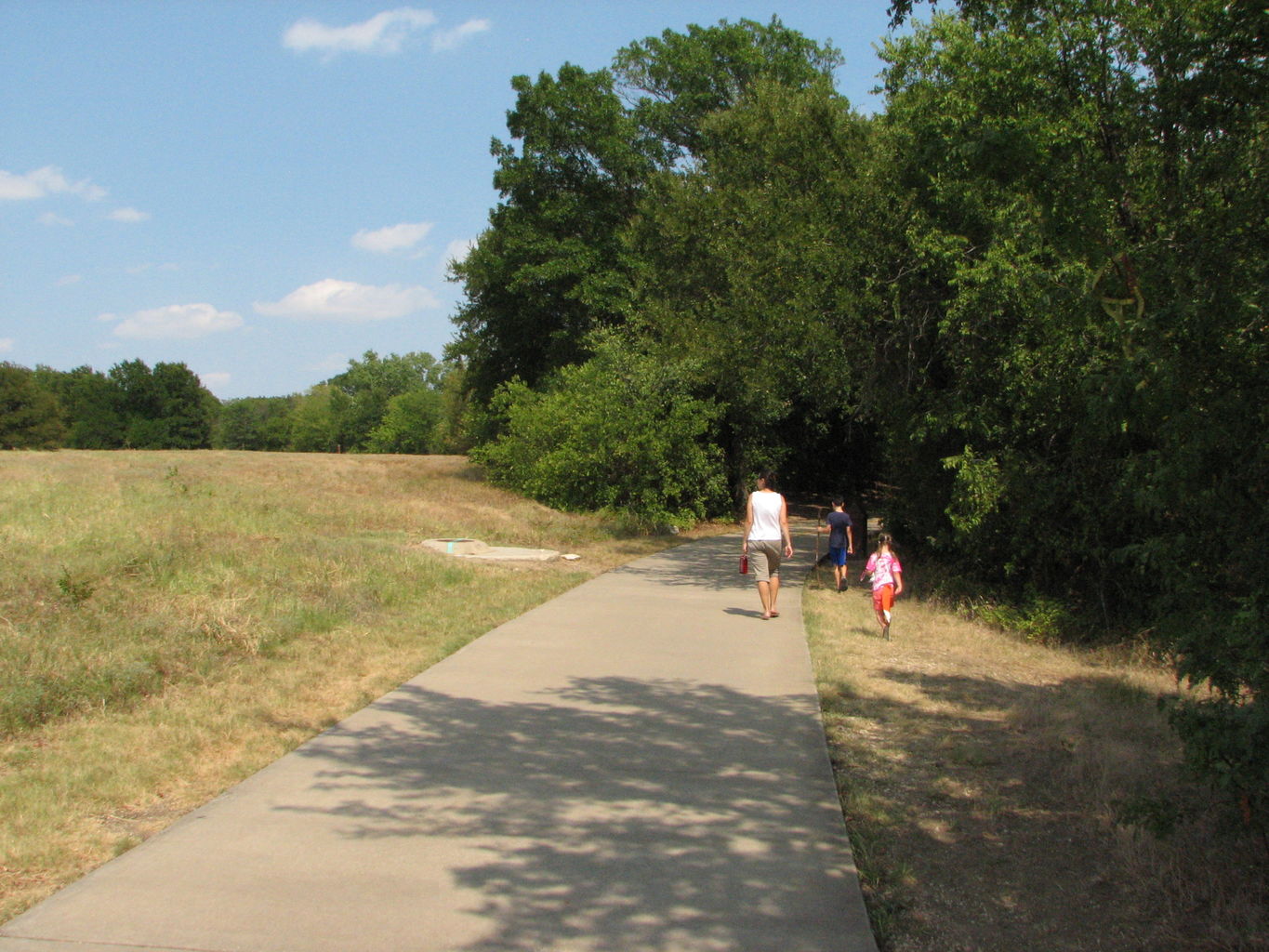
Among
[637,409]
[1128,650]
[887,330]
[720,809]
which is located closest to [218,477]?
[637,409]

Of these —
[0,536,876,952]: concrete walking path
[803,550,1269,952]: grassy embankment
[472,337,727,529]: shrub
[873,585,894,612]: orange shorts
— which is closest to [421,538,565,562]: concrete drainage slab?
[472,337,727,529]: shrub

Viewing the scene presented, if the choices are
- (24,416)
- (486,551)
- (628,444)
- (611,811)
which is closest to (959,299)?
(486,551)

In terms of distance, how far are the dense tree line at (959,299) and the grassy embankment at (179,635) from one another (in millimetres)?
4850

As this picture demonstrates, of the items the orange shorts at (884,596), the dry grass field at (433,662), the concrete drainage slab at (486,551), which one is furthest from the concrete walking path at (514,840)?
the concrete drainage slab at (486,551)

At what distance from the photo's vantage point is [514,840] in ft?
15.6

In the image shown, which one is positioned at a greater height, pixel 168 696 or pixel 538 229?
pixel 538 229

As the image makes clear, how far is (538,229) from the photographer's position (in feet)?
110

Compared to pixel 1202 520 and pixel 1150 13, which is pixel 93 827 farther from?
pixel 1150 13

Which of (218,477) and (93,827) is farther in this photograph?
(218,477)

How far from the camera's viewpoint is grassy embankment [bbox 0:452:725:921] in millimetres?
5285

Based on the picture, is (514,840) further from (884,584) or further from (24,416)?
(24,416)

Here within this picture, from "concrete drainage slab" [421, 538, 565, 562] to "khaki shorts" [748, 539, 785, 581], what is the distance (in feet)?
A: 17.0

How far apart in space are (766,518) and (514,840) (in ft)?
24.0

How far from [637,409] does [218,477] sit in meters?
10.5
